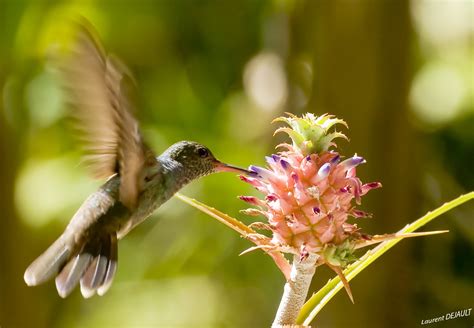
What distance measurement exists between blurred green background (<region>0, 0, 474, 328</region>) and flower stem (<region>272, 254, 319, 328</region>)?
1922 millimetres

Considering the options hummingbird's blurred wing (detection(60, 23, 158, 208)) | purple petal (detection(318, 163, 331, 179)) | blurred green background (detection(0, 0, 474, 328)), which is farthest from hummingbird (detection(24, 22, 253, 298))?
blurred green background (detection(0, 0, 474, 328))

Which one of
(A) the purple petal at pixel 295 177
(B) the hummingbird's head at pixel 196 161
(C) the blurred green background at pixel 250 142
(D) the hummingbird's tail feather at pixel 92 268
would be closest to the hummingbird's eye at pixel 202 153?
(B) the hummingbird's head at pixel 196 161

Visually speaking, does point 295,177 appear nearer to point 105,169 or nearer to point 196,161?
point 196,161

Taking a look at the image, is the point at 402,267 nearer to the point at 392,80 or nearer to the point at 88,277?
the point at 392,80

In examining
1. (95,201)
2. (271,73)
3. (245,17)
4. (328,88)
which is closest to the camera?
(95,201)

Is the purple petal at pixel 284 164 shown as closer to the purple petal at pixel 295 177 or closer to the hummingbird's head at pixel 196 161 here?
the purple petal at pixel 295 177

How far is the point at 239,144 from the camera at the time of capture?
3574mm

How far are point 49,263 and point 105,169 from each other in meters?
0.22

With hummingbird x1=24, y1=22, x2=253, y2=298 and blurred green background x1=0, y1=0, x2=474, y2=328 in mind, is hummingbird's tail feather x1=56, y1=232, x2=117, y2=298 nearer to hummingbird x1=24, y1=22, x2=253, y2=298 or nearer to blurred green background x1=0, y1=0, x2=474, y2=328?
hummingbird x1=24, y1=22, x2=253, y2=298

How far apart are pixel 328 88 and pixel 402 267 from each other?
86cm

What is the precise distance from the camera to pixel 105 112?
1.22m

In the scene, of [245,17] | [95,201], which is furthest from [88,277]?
[245,17]

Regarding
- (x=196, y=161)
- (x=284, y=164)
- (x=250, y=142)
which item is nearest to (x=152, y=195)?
(x=196, y=161)

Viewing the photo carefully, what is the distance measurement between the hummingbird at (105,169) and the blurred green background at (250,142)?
1.76 meters
